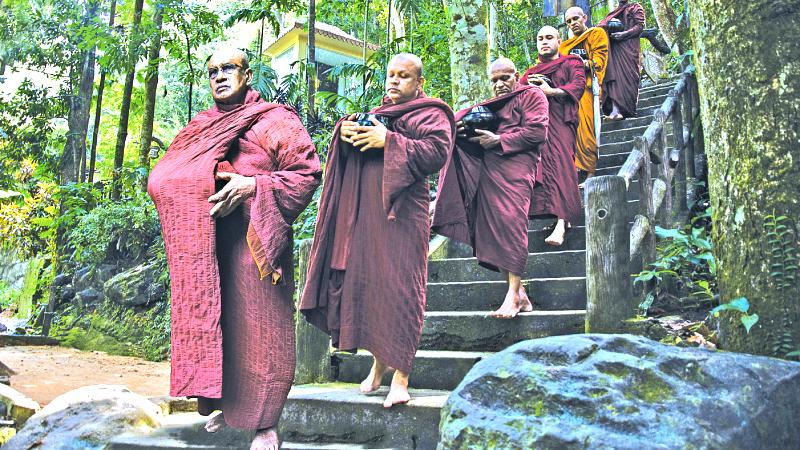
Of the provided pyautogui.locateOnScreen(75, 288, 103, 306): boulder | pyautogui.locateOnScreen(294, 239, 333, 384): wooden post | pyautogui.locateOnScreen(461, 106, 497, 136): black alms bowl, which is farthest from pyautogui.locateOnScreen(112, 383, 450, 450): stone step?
pyautogui.locateOnScreen(75, 288, 103, 306): boulder

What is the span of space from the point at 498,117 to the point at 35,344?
856cm

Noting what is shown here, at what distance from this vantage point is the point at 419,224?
12.5 ft

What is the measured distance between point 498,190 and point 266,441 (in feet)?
7.56

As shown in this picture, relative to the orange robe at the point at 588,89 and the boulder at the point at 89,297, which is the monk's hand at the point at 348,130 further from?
the boulder at the point at 89,297

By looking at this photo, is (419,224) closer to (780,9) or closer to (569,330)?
(569,330)

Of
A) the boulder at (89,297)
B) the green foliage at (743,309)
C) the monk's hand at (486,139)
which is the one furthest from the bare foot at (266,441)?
the boulder at (89,297)

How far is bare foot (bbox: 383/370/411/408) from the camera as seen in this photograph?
11.6ft

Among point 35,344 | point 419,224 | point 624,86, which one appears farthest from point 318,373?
point 35,344

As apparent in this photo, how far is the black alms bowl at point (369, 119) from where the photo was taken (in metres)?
3.80

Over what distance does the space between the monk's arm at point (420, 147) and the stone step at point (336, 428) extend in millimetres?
1134

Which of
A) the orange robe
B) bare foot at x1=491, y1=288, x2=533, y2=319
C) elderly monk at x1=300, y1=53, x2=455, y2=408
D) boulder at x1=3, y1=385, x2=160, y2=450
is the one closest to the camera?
elderly monk at x1=300, y1=53, x2=455, y2=408

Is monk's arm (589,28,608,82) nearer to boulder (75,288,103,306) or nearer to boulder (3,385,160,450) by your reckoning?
boulder (3,385,160,450)

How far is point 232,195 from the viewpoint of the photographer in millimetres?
3383

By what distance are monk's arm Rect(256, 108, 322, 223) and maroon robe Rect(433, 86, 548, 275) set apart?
144 centimetres
